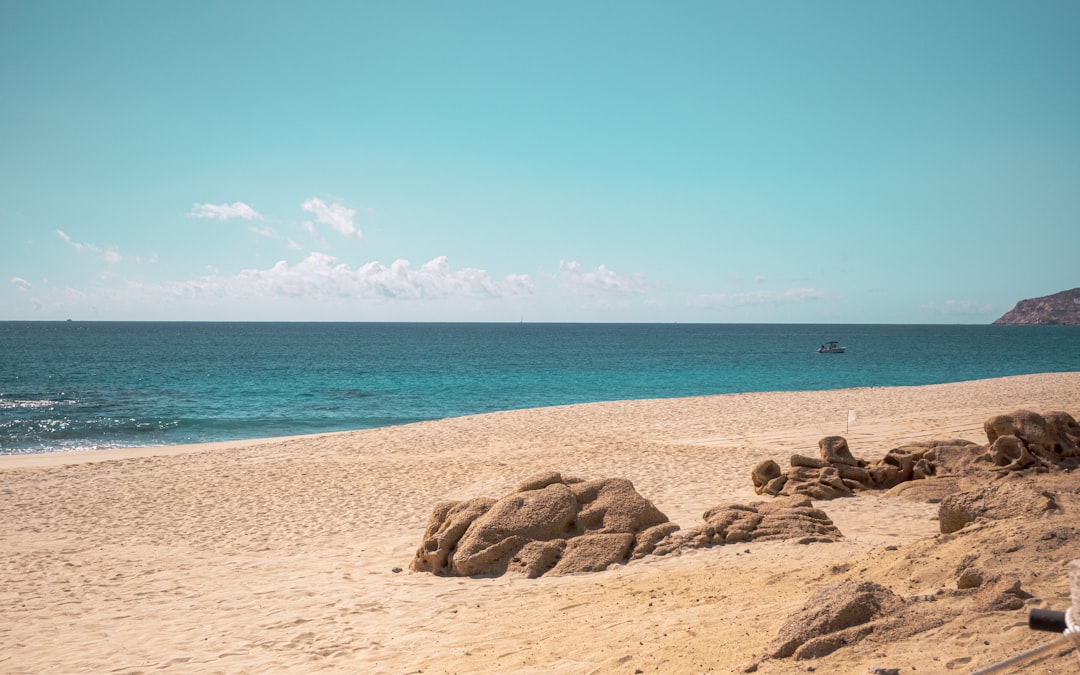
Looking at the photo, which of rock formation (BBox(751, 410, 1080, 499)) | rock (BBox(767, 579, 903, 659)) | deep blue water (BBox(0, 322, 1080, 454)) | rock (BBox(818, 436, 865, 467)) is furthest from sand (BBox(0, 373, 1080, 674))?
deep blue water (BBox(0, 322, 1080, 454))

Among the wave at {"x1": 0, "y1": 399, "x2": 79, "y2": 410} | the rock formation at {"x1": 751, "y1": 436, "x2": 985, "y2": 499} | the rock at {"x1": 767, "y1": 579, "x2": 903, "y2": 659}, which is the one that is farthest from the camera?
the wave at {"x1": 0, "y1": 399, "x2": 79, "y2": 410}

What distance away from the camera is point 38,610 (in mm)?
8531

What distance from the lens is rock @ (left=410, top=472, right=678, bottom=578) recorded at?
29.3 ft

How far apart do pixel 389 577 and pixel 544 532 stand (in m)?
2.12

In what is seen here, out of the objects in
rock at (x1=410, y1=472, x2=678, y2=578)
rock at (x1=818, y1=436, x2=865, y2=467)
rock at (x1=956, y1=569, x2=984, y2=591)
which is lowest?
rock at (x1=410, y1=472, x2=678, y2=578)

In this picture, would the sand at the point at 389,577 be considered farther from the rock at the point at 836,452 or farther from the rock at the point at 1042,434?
the rock at the point at 1042,434

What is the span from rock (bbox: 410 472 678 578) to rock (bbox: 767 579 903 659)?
3.95 m

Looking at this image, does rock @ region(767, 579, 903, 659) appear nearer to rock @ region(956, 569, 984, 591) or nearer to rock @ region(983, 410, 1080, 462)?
rock @ region(956, 569, 984, 591)

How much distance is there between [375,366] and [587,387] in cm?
2520

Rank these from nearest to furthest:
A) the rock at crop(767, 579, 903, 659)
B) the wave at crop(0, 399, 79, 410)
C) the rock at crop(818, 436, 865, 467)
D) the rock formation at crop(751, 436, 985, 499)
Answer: the rock at crop(767, 579, 903, 659) → the rock formation at crop(751, 436, 985, 499) → the rock at crop(818, 436, 865, 467) → the wave at crop(0, 399, 79, 410)

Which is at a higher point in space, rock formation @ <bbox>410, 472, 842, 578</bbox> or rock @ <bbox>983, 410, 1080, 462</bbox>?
rock @ <bbox>983, 410, 1080, 462</bbox>

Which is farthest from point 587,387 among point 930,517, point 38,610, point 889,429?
point 38,610

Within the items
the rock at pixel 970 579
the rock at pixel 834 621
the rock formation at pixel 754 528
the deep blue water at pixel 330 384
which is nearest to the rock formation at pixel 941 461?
the rock formation at pixel 754 528

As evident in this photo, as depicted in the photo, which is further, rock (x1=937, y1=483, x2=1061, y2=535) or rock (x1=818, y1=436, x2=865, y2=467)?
rock (x1=818, y1=436, x2=865, y2=467)
